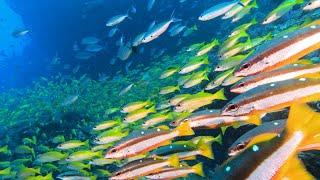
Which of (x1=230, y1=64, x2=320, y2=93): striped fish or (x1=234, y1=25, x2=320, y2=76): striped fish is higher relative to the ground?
(x1=234, y1=25, x2=320, y2=76): striped fish

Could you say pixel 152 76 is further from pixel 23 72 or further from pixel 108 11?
pixel 23 72

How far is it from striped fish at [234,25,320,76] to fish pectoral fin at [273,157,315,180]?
149 centimetres

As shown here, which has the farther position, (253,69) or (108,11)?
(108,11)

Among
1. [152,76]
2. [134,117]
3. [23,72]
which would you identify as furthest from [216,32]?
[23,72]

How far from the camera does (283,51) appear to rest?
348 cm

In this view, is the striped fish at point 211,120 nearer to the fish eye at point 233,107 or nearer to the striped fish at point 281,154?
the fish eye at point 233,107

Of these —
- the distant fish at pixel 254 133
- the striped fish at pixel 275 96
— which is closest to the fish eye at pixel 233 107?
the striped fish at pixel 275 96

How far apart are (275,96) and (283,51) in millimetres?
462

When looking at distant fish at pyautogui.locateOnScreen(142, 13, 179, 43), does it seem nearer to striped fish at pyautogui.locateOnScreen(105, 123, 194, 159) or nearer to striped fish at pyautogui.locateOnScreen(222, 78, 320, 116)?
Answer: striped fish at pyautogui.locateOnScreen(105, 123, 194, 159)

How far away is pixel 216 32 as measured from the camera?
22.5m

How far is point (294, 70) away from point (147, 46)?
22136 millimetres

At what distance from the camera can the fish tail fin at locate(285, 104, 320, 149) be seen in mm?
2006

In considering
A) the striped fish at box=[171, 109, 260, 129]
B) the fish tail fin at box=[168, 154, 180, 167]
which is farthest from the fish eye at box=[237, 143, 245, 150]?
the fish tail fin at box=[168, 154, 180, 167]

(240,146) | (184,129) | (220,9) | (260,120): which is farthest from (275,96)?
(220,9)
